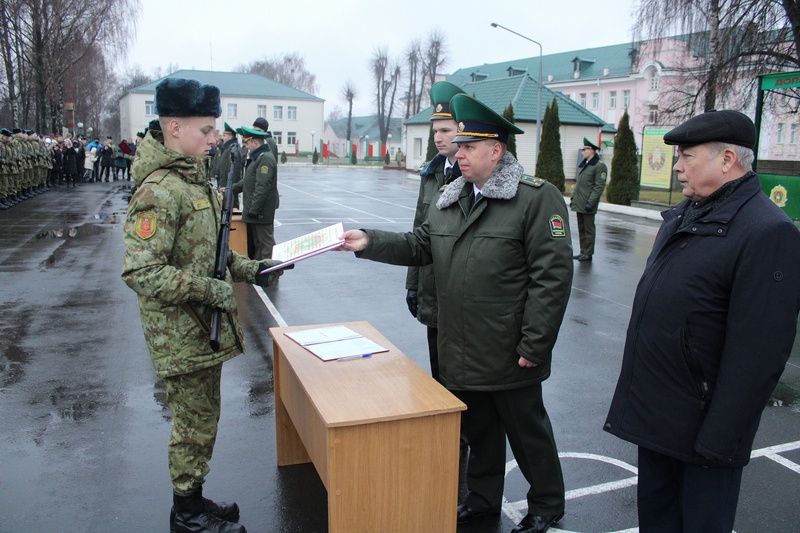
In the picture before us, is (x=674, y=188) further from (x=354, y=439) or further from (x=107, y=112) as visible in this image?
(x=107, y=112)

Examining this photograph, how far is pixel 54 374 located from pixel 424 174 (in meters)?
3.53

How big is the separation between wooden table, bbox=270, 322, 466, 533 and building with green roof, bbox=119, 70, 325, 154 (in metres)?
71.1

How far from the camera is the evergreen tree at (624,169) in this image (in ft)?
72.4

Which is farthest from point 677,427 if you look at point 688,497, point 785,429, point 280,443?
point 785,429

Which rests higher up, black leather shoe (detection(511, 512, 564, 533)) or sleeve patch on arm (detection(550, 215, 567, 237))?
sleeve patch on arm (detection(550, 215, 567, 237))

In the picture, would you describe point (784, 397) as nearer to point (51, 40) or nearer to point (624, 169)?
point (624, 169)

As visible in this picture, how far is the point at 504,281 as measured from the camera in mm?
3057

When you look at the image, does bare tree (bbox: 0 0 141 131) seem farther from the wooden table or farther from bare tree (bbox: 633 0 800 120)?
the wooden table

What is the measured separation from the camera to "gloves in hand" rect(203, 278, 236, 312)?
2.87 meters

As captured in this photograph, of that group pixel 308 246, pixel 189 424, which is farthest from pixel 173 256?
pixel 189 424

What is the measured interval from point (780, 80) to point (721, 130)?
431 inches

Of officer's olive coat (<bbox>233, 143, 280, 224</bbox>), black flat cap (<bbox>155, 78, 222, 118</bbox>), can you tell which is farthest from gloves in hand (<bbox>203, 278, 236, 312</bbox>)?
officer's olive coat (<bbox>233, 143, 280, 224</bbox>)

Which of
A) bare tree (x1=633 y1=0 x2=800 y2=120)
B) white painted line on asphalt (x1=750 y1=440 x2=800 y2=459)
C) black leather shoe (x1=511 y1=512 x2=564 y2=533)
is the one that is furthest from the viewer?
bare tree (x1=633 y1=0 x2=800 y2=120)

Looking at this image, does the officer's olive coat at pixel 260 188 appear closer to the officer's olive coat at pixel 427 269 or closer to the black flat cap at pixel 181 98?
the officer's olive coat at pixel 427 269
